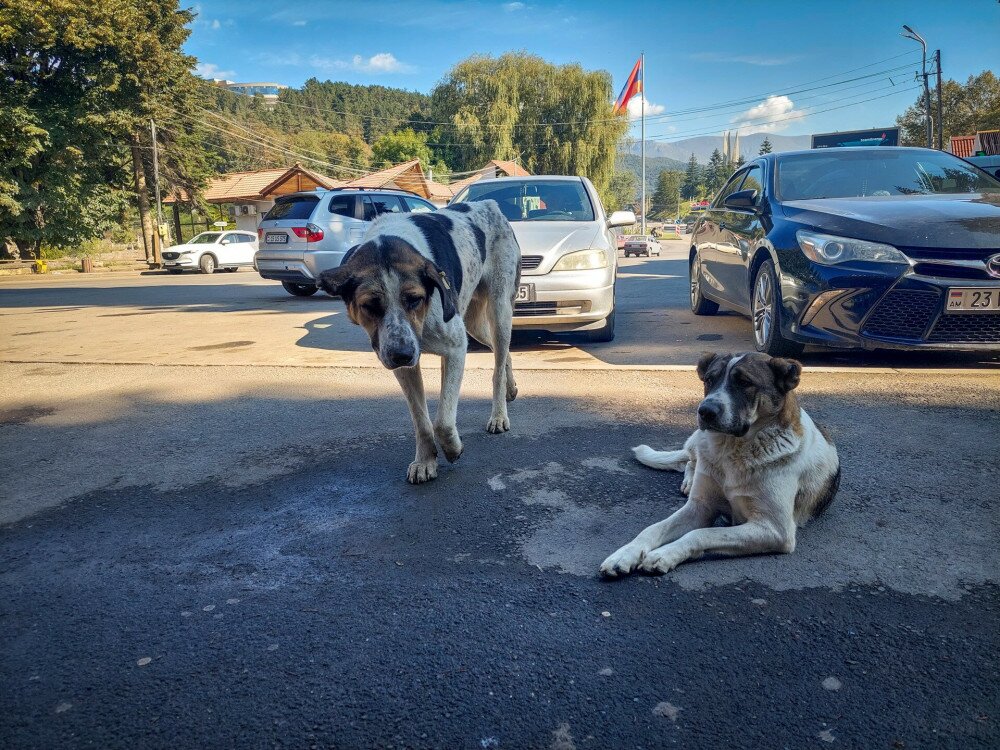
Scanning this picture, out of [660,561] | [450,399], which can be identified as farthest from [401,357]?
[660,561]

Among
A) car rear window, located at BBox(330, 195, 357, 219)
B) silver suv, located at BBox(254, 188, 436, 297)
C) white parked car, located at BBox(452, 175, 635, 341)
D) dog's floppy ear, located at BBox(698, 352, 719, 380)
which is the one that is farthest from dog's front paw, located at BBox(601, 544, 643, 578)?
car rear window, located at BBox(330, 195, 357, 219)

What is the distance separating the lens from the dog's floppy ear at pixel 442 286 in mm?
3693

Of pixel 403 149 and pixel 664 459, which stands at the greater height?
pixel 403 149

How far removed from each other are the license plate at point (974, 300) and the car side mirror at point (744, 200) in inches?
91.2

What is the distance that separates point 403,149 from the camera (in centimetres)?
9275

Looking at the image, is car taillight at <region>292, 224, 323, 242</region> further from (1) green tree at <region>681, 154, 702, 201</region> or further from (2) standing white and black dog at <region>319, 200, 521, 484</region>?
(1) green tree at <region>681, 154, 702, 201</region>

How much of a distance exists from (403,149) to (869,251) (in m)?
92.7

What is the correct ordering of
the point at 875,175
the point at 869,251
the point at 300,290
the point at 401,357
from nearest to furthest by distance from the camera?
the point at 401,357 < the point at 869,251 < the point at 875,175 < the point at 300,290

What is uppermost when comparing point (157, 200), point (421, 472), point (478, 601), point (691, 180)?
point (691, 180)

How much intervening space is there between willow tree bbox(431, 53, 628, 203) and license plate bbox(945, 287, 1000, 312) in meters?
58.0

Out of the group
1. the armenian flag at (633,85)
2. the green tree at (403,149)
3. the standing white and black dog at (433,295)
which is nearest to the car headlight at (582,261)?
the standing white and black dog at (433,295)

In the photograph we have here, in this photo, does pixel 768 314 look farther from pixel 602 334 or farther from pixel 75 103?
pixel 75 103

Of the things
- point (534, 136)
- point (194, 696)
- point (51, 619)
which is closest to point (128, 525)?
point (51, 619)

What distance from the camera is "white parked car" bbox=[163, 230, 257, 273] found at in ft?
108
